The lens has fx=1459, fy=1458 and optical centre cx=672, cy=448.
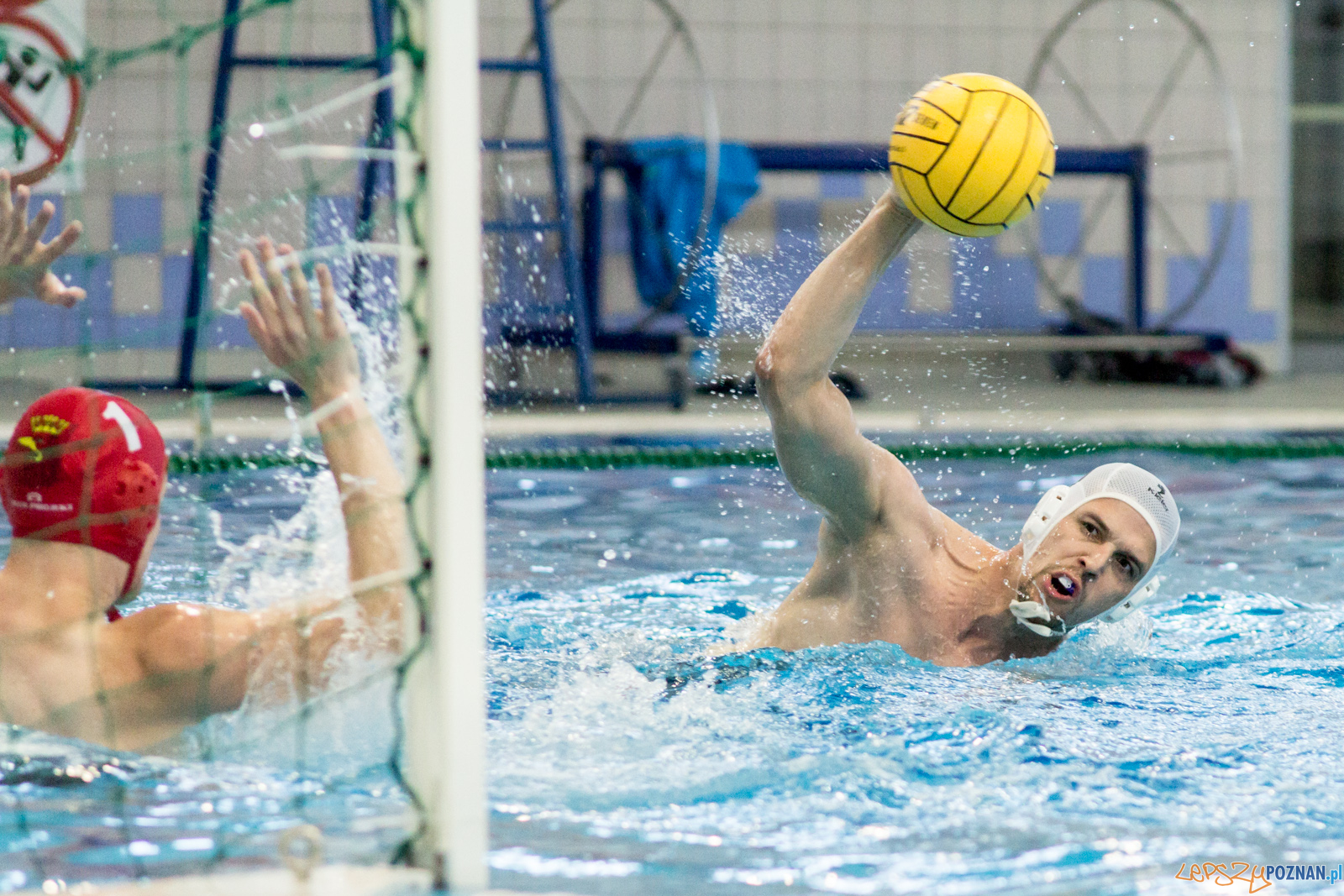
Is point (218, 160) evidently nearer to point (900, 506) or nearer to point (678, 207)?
point (678, 207)

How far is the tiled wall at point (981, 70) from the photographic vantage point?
8305 mm

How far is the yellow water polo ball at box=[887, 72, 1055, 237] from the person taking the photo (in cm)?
220

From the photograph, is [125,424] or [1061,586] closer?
[125,424]

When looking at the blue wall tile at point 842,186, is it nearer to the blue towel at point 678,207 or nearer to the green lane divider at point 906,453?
the blue towel at point 678,207

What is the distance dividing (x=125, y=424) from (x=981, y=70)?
285 inches

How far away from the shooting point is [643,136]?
27.6 feet

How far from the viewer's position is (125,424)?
2016mm

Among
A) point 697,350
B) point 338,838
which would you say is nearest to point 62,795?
point 338,838

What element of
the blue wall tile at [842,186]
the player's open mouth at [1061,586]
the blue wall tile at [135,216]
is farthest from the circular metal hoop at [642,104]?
the player's open mouth at [1061,586]

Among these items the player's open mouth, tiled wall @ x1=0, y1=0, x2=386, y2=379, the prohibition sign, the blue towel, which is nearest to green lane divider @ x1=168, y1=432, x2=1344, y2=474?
the prohibition sign

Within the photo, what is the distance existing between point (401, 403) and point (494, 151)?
6252 mm

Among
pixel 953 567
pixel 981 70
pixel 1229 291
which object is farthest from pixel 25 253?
pixel 1229 291

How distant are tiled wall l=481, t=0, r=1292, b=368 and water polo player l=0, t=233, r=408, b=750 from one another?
6.12 meters

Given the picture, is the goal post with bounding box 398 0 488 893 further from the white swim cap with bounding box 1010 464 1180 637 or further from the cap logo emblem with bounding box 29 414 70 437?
the white swim cap with bounding box 1010 464 1180 637
